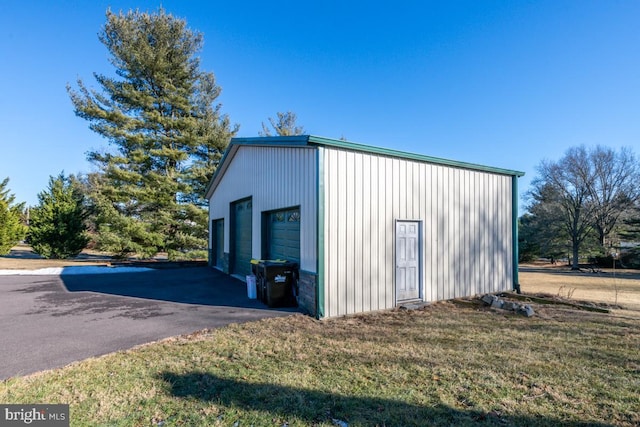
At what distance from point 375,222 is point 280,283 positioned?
2485 millimetres

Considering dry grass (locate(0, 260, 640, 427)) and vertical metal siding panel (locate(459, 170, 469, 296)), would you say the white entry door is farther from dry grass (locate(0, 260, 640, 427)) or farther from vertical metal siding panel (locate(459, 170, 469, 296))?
dry grass (locate(0, 260, 640, 427))

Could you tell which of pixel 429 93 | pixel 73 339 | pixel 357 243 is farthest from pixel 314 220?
pixel 429 93

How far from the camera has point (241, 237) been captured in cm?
1125

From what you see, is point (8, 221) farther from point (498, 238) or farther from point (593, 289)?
point (593, 289)

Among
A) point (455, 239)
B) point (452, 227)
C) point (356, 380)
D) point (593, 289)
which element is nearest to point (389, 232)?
point (452, 227)

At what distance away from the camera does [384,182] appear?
6867 mm

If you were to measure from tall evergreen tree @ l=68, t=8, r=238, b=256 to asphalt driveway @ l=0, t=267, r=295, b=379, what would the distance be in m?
7.73

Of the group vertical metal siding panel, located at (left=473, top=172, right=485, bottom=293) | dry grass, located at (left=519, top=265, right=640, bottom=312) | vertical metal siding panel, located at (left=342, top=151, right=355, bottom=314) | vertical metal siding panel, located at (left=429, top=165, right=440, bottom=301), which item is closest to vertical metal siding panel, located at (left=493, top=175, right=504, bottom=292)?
vertical metal siding panel, located at (left=473, top=172, right=485, bottom=293)

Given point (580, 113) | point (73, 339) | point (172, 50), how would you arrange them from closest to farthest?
1. point (73, 339)
2. point (580, 113)
3. point (172, 50)

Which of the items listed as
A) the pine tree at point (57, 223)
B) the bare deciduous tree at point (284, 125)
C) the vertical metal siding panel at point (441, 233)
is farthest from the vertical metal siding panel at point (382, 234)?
the bare deciduous tree at point (284, 125)

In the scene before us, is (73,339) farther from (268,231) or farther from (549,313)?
(549,313)

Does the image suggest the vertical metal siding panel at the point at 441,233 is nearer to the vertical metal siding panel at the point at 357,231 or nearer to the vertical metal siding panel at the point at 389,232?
the vertical metal siding panel at the point at 389,232

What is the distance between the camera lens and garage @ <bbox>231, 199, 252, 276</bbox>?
10.5 m

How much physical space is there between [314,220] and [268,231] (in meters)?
3.10
